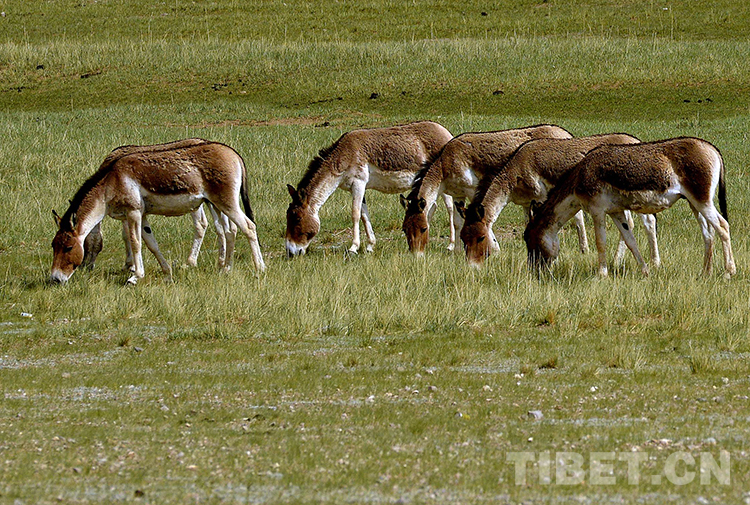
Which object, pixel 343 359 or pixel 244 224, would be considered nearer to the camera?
pixel 343 359

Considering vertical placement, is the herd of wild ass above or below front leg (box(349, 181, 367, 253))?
above

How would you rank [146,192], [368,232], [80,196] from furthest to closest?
[368,232], [80,196], [146,192]

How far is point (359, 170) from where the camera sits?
718 inches

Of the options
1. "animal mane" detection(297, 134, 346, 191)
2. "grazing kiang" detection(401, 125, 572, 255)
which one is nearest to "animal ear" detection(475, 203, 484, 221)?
"grazing kiang" detection(401, 125, 572, 255)

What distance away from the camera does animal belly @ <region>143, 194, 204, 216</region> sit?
50.1ft

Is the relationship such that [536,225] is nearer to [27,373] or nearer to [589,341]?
[589,341]

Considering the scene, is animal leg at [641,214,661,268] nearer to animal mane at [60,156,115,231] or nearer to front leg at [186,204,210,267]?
front leg at [186,204,210,267]

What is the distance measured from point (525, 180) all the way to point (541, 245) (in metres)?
1.34

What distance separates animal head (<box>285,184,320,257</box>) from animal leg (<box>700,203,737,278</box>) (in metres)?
6.79

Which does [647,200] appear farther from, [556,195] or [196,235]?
[196,235]

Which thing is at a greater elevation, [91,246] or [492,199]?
[492,199]

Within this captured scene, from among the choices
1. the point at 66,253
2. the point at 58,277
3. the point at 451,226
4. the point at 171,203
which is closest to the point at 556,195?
the point at 451,226

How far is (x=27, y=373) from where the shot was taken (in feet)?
33.3

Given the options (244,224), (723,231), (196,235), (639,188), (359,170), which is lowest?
(196,235)
